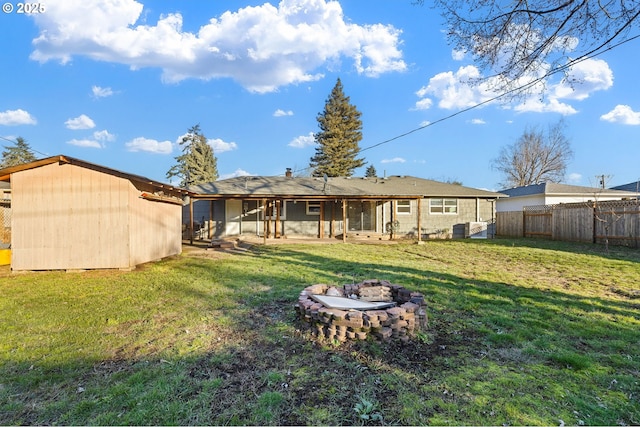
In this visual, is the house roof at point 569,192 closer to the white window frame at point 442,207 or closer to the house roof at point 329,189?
the house roof at point 329,189

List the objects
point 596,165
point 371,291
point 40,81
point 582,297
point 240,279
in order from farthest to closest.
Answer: point 596,165
point 40,81
point 240,279
point 582,297
point 371,291

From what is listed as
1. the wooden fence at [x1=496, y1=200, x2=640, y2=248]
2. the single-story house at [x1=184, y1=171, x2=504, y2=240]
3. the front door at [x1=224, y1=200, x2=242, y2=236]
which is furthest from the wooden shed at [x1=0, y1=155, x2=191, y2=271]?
the wooden fence at [x1=496, y1=200, x2=640, y2=248]

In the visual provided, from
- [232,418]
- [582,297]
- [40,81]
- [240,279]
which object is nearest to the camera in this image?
[232,418]

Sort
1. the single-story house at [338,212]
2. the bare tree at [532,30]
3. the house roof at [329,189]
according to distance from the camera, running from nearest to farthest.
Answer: the bare tree at [532,30], the house roof at [329,189], the single-story house at [338,212]

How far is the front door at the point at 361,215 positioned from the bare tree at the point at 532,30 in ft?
37.4

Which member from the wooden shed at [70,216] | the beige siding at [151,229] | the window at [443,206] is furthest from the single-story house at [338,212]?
the wooden shed at [70,216]

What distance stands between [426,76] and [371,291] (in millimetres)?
11655

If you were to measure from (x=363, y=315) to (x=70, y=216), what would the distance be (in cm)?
786

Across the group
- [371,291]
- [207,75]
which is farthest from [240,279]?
[207,75]

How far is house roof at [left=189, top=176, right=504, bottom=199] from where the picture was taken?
1357 cm

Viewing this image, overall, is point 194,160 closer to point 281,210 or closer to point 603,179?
point 281,210

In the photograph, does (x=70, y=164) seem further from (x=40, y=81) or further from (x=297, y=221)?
(x=40, y=81)

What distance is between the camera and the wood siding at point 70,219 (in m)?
7.28

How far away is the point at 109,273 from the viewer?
7180 mm
